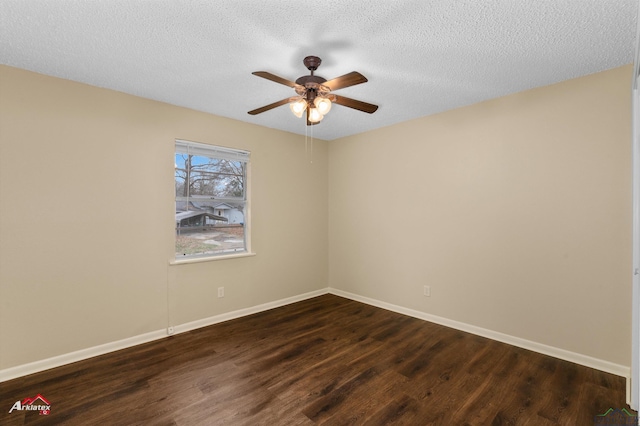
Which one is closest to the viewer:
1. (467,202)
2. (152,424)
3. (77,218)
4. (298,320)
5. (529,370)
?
(152,424)

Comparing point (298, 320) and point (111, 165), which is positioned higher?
point (111, 165)

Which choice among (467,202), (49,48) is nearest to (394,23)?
(467,202)

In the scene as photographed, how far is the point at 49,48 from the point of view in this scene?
212 centimetres

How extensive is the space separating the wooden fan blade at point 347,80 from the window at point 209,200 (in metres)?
2.12

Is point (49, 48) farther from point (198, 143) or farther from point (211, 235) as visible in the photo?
point (211, 235)

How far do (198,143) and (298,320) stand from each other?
2462 mm

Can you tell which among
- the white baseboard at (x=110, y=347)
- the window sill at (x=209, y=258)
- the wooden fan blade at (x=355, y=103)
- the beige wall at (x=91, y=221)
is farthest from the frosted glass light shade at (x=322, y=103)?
the white baseboard at (x=110, y=347)

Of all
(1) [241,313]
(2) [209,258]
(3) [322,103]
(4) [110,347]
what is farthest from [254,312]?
(3) [322,103]

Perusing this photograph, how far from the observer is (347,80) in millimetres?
1893

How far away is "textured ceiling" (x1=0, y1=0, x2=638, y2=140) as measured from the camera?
5.62 feet

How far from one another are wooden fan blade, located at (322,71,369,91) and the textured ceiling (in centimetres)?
32

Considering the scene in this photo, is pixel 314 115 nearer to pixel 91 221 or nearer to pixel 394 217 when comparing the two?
pixel 394 217

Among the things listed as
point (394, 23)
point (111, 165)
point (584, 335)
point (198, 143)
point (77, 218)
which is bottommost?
point (584, 335)

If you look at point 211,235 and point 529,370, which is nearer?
point 529,370
